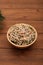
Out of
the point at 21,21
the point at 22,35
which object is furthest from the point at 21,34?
the point at 21,21

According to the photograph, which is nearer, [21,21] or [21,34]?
[21,34]

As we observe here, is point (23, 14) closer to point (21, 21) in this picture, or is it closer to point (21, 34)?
point (21, 21)

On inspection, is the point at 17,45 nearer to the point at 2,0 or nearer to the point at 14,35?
the point at 14,35

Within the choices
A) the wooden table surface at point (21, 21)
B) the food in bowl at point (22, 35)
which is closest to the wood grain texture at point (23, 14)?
the wooden table surface at point (21, 21)

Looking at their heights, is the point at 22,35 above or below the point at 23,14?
below

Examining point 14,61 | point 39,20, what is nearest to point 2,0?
point 39,20

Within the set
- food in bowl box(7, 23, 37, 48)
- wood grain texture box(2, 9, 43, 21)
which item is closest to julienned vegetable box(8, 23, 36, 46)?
food in bowl box(7, 23, 37, 48)

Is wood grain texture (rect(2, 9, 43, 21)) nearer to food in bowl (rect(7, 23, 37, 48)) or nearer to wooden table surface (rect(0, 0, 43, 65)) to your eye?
wooden table surface (rect(0, 0, 43, 65))

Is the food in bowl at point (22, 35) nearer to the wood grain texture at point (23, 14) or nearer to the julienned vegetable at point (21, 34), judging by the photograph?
the julienned vegetable at point (21, 34)
